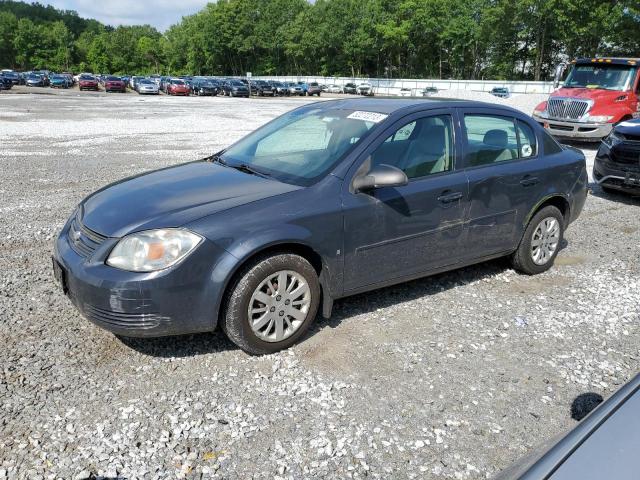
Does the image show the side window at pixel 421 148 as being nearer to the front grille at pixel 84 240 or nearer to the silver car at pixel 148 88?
the front grille at pixel 84 240

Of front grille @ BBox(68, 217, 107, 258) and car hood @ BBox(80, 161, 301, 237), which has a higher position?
car hood @ BBox(80, 161, 301, 237)

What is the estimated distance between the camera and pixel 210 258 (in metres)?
3.23

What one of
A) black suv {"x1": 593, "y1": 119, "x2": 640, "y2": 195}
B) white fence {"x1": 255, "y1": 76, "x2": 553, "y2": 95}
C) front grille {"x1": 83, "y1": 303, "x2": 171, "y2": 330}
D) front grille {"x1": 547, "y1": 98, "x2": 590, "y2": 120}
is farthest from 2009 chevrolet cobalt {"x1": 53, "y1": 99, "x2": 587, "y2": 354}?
white fence {"x1": 255, "y1": 76, "x2": 553, "y2": 95}

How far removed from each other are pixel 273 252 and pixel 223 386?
88cm

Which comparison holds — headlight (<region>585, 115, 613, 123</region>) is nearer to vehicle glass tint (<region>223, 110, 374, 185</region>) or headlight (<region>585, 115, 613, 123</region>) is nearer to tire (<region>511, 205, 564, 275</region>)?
tire (<region>511, 205, 564, 275</region>)

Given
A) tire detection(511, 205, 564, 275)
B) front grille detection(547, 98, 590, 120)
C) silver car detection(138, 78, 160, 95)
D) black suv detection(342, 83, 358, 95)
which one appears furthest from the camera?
black suv detection(342, 83, 358, 95)

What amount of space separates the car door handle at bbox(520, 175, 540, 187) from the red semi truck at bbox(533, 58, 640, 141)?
977 cm

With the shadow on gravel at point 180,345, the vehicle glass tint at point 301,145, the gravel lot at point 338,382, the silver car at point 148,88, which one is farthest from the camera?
the silver car at point 148,88

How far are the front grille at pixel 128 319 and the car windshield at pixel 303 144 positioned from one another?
4.29 ft

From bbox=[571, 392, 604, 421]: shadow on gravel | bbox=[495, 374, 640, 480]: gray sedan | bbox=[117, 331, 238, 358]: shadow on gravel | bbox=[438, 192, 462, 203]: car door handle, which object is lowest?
bbox=[117, 331, 238, 358]: shadow on gravel

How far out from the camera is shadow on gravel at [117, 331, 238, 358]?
3625 mm

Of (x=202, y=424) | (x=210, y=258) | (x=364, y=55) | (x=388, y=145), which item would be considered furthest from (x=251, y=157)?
(x=364, y=55)

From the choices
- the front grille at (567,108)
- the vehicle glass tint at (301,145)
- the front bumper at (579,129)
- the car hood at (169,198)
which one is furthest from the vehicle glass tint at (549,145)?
the front grille at (567,108)

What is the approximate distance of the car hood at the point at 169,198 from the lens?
131 inches
